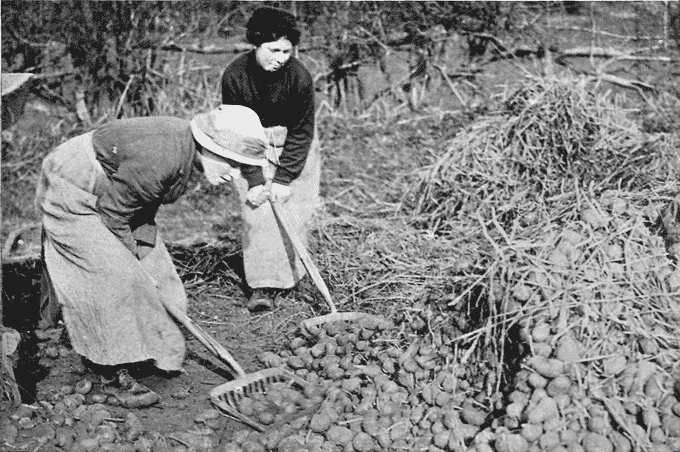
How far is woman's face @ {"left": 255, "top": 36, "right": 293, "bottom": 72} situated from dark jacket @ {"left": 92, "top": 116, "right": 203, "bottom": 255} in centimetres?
86

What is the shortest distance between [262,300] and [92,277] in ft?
4.52

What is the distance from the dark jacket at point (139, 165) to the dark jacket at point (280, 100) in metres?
0.86

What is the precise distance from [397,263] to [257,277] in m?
0.78

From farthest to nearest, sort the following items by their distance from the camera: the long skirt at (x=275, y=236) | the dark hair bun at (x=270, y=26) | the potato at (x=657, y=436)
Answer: the long skirt at (x=275, y=236), the dark hair bun at (x=270, y=26), the potato at (x=657, y=436)

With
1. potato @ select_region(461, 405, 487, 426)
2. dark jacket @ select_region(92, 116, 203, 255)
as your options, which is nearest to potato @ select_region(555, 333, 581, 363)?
potato @ select_region(461, 405, 487, 426)

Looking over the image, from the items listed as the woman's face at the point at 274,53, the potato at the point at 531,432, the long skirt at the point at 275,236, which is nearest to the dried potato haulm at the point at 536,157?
the long skirt at the point at 275,236

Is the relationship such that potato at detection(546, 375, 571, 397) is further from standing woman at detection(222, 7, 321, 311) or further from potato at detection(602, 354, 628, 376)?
standing woman at detection(222, 7, 321, 311)

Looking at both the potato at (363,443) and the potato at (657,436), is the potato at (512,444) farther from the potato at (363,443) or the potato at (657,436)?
the potato at (363,443)

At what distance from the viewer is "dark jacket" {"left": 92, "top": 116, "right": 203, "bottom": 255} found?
3.82 meters

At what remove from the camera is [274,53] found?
15.4 ft

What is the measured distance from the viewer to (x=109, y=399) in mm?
4211

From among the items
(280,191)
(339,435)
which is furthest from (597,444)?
(280,191)

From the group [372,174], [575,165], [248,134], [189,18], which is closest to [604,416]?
[248,134]

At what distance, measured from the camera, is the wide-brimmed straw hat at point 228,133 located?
3.81m
